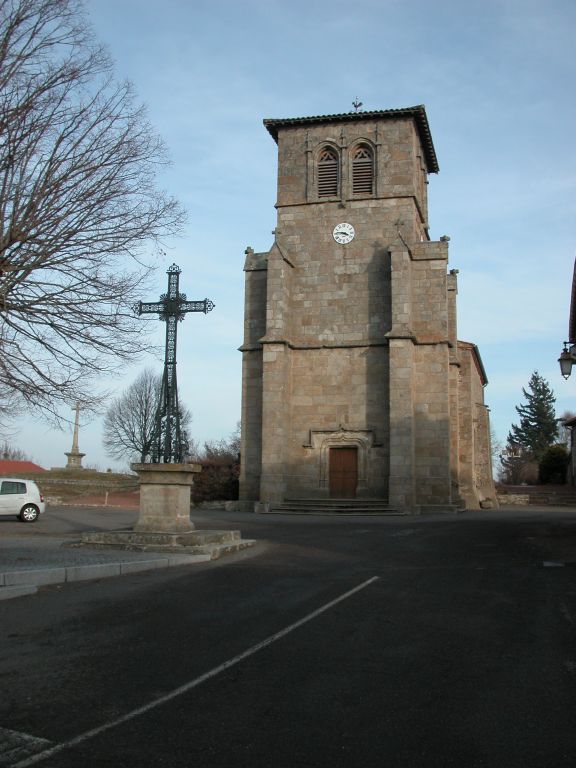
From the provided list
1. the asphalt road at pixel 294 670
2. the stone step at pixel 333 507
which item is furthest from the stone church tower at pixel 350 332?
the asphalt road at pixel 294 670

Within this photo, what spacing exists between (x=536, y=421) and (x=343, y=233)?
A: 66.2 metres

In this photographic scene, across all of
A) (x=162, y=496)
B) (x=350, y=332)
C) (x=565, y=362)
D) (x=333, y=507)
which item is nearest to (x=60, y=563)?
(x=162, y=496)

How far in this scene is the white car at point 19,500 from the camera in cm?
2319

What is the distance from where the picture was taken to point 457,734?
4.34 metres

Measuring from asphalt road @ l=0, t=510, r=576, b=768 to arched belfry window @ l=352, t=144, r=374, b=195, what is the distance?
24.2 m

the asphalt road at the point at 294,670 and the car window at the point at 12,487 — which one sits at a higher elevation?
the car window at the point at 12,487

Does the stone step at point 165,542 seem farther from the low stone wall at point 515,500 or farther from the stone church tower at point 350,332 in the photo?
the low stone wall at point 515,500

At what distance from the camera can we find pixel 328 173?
1308 inches

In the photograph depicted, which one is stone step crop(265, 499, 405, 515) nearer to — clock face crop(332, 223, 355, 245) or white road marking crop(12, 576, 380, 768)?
clock face crop(332, 223, 355, 245)

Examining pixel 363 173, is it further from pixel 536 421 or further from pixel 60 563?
pixel 536 421

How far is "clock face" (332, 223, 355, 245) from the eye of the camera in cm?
3222

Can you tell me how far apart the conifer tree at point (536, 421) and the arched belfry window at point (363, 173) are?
204 ft

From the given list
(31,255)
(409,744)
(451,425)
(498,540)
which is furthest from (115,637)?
(451,425)

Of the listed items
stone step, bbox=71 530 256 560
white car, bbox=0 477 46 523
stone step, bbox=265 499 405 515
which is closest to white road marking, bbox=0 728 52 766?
stone step, bbox=71 530 256 560
